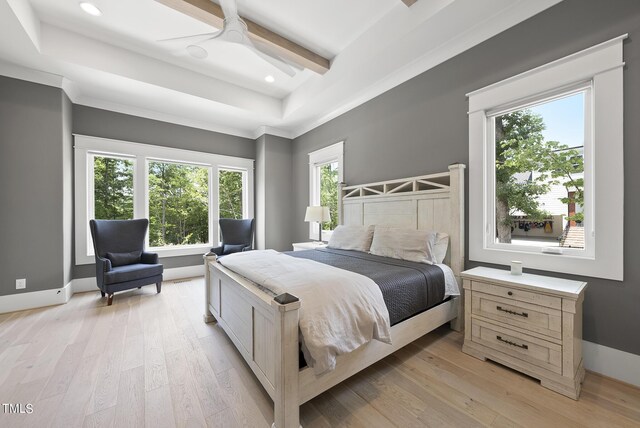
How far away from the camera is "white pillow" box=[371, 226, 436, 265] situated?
2.48 meters

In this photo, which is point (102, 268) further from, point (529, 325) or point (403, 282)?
point (529, 325)

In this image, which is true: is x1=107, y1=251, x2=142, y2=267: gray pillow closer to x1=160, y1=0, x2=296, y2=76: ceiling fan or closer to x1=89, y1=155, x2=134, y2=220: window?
x1=89, y1=155, x2=134, y2=220: window

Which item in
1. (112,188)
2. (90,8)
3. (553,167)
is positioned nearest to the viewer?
(553,167)

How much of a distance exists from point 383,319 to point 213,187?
439 cm

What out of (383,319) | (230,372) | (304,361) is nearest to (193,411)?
(230,372)

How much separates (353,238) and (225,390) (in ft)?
6.79

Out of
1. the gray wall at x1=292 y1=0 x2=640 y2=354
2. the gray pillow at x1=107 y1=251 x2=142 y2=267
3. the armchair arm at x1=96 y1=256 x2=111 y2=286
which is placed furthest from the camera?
the gray pillow at x1=107 y1=251 x2=142 y2=267

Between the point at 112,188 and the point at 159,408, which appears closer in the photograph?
the point at 159,408

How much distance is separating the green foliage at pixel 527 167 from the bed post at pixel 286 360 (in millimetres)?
2287

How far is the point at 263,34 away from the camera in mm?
2822

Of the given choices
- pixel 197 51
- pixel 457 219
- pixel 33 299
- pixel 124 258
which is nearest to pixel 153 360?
pixel 124 258

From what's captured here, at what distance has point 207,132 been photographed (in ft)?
16.1

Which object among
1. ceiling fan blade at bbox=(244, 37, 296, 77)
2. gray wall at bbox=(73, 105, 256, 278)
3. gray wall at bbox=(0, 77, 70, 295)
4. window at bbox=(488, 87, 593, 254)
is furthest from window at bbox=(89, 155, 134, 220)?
window at bbox=(488, 87, 593, 254)

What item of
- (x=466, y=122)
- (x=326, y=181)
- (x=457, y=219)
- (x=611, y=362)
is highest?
(x=466, y=122)
